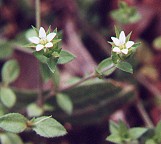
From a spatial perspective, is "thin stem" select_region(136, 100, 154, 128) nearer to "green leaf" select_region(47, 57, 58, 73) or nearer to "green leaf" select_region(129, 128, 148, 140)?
"green leaf" select_region(129, 128, 148, 140)

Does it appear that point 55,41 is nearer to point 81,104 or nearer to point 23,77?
point 81,104

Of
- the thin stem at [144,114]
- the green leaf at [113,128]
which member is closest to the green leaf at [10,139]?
the green leaf at [113,128]

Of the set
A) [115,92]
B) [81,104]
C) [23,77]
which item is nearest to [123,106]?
[115,92]

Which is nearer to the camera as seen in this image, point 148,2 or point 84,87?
point 84,87

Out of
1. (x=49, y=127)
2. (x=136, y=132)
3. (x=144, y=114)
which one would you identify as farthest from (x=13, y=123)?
(x=144, y=114)

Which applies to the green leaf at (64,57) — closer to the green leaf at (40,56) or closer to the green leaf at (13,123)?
the green leaf at (40,56)

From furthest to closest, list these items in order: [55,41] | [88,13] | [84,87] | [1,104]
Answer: [88,13] → [84,87] → [1,104] → [55,41]
